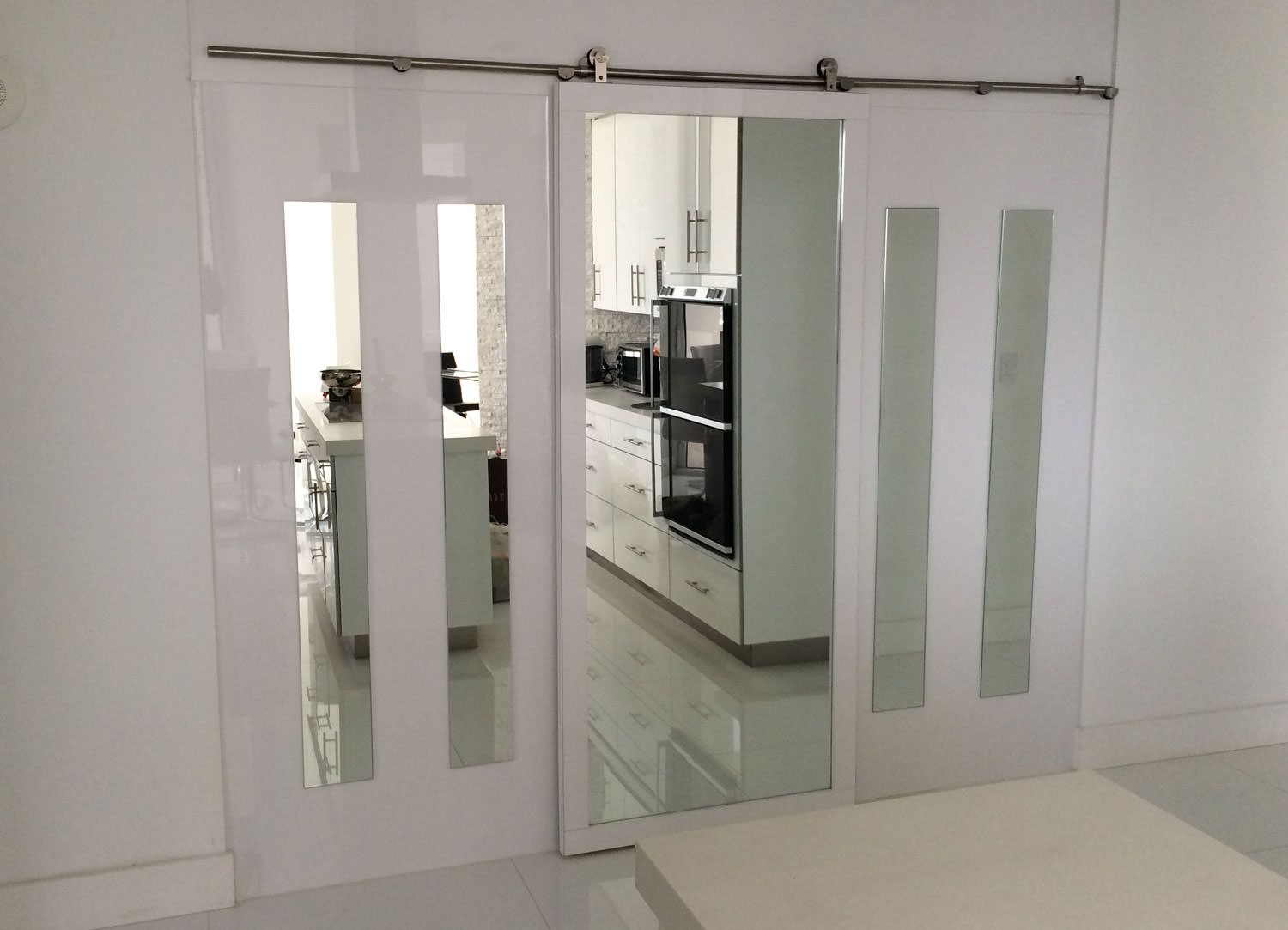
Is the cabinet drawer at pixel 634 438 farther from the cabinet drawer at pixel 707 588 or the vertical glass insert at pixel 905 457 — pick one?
the vertical glass insert at pixel 905 457

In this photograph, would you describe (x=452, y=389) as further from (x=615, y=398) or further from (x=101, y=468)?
(x=101, y=468)

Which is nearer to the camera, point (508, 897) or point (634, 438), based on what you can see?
point (508, 897)

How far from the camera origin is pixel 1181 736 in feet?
13.4

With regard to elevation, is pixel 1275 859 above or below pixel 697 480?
below

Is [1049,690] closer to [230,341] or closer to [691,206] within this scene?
[691,206]

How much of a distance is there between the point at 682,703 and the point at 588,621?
0.38 m

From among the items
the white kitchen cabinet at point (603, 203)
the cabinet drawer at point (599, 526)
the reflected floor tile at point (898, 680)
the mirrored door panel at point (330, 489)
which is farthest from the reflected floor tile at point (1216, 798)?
the mirrored door panel at point (330, 489)

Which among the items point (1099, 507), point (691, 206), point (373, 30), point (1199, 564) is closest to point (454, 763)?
point (691, 206)

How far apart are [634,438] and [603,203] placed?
0.63 m

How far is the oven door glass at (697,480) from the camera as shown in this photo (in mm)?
3330

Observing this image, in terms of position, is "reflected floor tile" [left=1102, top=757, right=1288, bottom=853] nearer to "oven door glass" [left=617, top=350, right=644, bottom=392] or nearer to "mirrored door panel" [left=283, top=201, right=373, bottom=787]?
"oven door glass" [left=617, top=350, right=644, bottom=392]

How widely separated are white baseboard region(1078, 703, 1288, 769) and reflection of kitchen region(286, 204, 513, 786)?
2.00 metres

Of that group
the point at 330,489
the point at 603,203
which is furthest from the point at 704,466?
the point at 330,489

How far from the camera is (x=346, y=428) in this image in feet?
10.1
